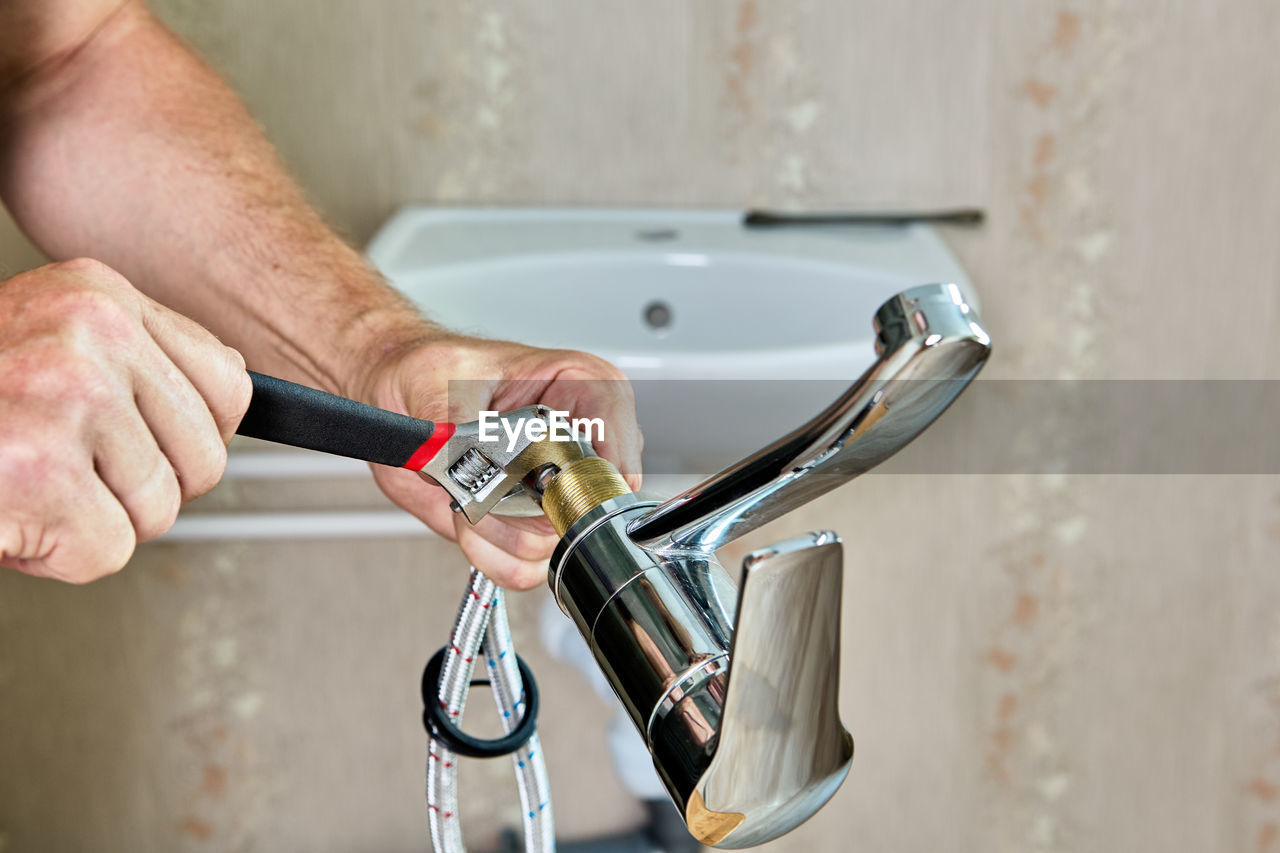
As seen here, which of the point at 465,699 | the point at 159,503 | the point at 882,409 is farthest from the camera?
the point at 465,699

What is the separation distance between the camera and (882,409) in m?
0.16

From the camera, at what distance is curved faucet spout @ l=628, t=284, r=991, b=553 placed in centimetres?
16

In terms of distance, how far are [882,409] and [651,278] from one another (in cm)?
78

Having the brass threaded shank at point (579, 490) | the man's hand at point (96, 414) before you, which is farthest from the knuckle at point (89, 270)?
the brass threaded shank at point (579, 490)

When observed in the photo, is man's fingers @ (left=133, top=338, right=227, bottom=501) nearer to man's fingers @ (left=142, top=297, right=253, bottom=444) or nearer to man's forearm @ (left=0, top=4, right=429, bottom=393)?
man's fingers @ (left=142, top=297, right=253, bottom=444)

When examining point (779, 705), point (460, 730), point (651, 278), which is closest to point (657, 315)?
point (651, 278)

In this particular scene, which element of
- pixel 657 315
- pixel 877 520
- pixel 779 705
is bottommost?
pixel 877 520

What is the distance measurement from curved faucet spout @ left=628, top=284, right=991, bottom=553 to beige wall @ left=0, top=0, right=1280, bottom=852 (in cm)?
87

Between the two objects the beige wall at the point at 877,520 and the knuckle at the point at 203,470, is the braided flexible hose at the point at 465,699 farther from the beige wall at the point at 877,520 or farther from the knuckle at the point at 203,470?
the beige wall at the point at 877,520

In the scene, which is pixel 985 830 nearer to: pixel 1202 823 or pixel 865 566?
pixel 1202 823

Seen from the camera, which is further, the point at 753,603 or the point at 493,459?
the point at 493,459

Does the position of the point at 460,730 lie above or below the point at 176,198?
below

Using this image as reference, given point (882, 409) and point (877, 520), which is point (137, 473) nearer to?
point (882, 409)

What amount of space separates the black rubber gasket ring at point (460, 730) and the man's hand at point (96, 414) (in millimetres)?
125
